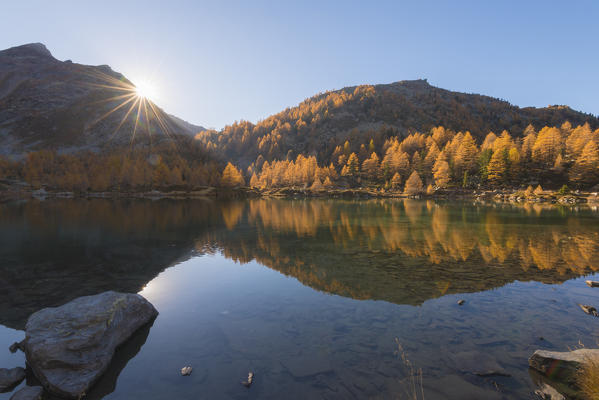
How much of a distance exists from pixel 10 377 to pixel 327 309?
1171 centimetres

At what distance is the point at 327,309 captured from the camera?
43.8 ft

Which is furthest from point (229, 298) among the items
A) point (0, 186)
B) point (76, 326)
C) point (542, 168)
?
point (0, 186)

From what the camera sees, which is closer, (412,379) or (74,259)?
(412,379)

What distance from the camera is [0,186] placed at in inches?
5108

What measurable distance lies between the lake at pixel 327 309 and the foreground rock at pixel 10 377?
0.36m

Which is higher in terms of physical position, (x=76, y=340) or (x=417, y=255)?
(x=76, y=340)

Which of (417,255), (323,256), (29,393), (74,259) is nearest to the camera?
(29,393)

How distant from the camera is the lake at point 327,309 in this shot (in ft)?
26.8

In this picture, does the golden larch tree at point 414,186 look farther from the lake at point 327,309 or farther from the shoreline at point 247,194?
the lake at point 327,309

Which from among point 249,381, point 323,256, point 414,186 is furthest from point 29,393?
point 414,186

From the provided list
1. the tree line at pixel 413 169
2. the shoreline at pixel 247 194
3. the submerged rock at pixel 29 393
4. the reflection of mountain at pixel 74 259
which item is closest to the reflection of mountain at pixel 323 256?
the reflection of mountain at pixel 74 259

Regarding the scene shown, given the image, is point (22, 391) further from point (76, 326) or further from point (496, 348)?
point (496, 348)

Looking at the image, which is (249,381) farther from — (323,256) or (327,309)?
(323,256)

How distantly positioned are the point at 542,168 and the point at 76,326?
15061 centimetres
